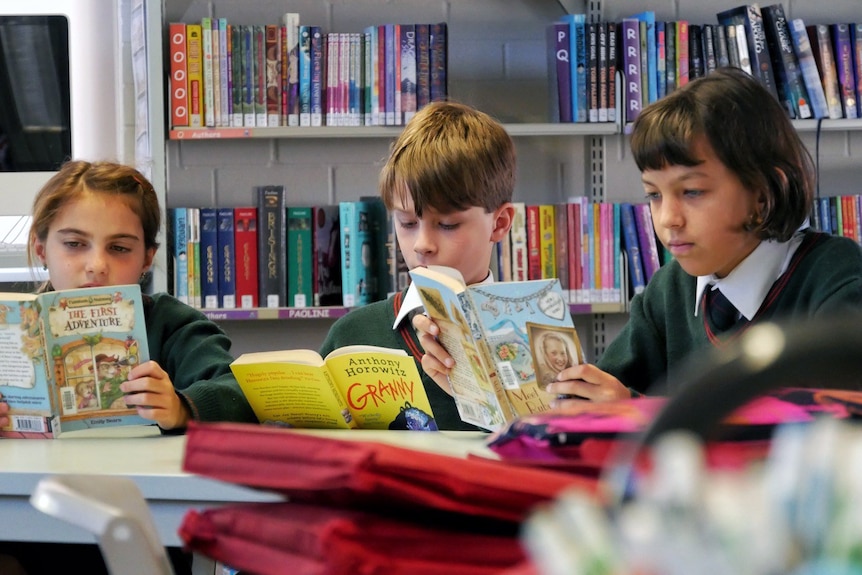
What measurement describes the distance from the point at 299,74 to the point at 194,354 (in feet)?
4.36

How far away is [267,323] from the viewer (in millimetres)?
3180

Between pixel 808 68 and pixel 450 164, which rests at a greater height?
pixel 808 68

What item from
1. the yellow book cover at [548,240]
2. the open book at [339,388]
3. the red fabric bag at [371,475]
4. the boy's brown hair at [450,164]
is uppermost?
the boy's brown hair at [450,164]

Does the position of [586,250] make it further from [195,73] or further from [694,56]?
[195,73]

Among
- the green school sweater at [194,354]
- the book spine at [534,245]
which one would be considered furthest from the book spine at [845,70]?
the green school sweater at [194,354]

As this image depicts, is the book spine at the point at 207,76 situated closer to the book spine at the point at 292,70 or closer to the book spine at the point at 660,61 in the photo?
the book spine at the point at 292,70

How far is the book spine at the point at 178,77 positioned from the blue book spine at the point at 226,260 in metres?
0.28

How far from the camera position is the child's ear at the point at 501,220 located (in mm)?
1884

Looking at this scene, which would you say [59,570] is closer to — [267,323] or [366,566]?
[366,566]

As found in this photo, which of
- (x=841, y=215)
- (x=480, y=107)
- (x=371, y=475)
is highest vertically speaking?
(x=480, y=107)

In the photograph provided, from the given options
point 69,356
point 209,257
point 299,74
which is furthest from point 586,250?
point 69,356

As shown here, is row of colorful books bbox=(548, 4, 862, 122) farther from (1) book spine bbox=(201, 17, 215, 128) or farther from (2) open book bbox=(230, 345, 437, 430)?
(2) open book bbox=(230, 345, 437, 430)

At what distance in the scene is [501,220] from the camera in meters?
1.91

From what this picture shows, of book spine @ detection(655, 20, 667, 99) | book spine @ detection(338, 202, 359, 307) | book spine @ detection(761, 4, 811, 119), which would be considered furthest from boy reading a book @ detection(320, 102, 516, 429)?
book spine @ detection(761, 4, 811, 119)
